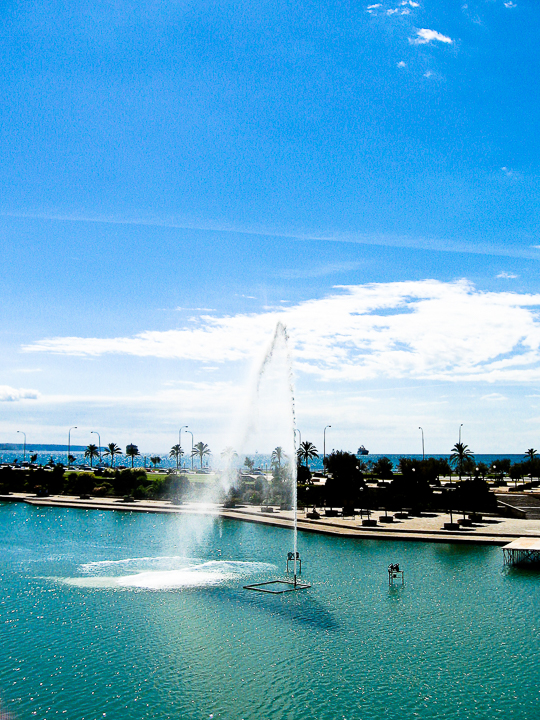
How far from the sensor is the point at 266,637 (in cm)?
2675

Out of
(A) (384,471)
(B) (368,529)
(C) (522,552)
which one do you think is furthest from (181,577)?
(A) (384,471)

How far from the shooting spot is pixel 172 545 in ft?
168

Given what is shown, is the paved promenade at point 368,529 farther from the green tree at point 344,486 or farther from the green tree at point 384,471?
the green tree at point 384,471

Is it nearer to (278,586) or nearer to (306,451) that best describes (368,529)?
(278,586)

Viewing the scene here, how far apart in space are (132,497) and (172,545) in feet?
126

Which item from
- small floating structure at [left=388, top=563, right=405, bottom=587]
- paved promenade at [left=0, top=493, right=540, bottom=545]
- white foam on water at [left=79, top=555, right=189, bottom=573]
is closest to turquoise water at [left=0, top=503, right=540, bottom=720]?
white foam on water at [left=79, top=555, right=189, bottom=573]

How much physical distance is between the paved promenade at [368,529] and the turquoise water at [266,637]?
4354mm

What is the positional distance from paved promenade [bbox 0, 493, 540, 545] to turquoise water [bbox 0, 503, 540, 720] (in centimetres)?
435

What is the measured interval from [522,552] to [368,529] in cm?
1358

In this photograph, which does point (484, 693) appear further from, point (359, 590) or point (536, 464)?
point (536, 464)

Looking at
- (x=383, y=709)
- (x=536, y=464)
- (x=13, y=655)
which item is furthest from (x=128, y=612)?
(x=536, y=464)

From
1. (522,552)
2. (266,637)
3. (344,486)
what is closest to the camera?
(266,637)

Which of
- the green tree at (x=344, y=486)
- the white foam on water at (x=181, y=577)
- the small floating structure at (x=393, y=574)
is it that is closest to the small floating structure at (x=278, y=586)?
the white foam on water at (x=181, y=577)

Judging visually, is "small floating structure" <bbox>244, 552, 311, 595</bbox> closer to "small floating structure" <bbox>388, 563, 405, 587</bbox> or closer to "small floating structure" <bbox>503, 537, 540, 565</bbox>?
"small floating structure" <bbox>388, 563, 405, 587</bbox>
